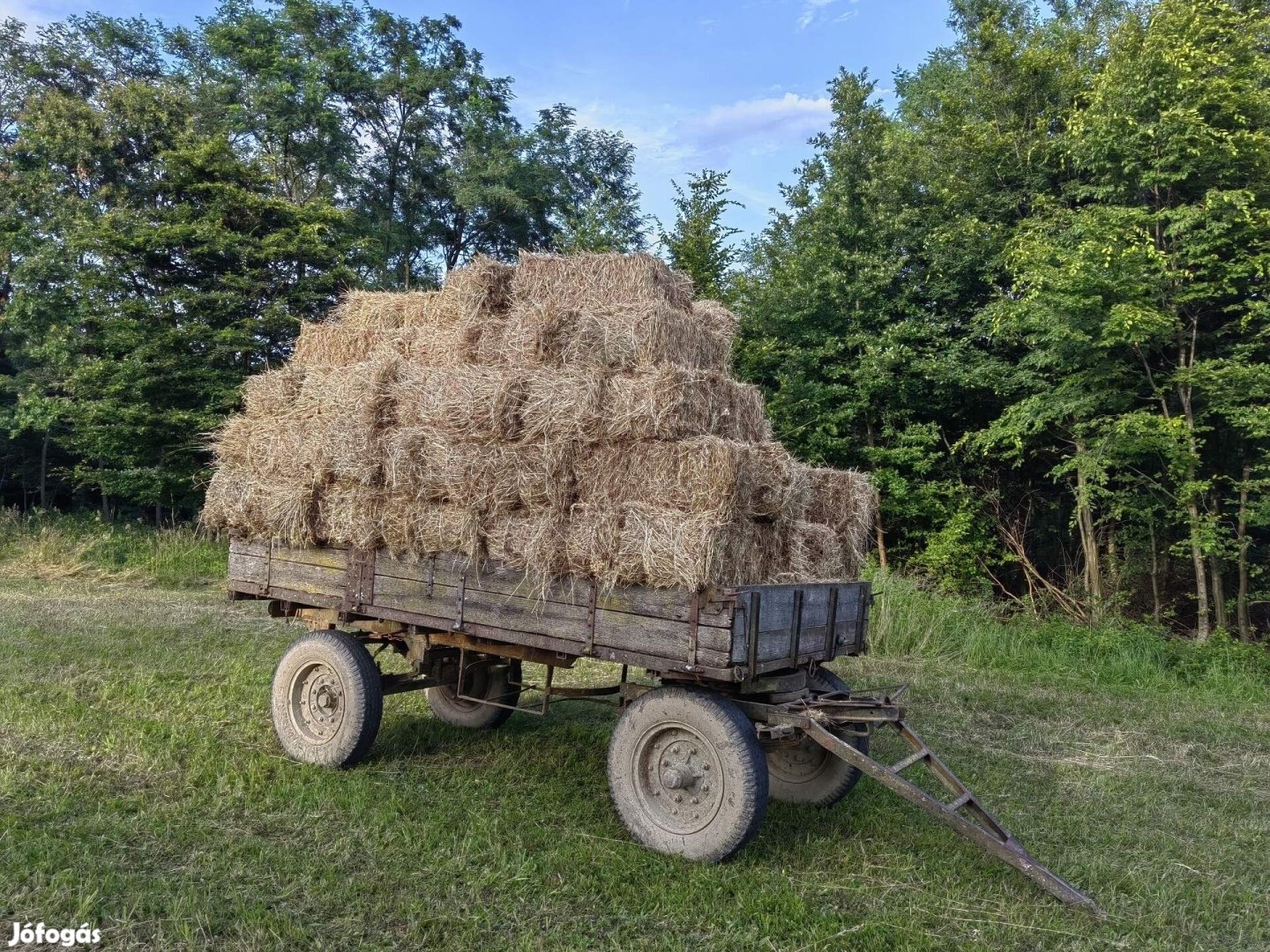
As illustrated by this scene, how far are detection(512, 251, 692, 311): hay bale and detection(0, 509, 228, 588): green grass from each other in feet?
35.5

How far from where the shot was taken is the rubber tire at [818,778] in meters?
5.27

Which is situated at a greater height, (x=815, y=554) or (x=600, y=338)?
(x=600, y=338)

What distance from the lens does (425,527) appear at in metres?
5.39

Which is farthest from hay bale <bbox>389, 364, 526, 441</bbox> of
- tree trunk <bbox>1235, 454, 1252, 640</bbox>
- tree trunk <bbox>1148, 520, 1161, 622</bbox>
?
tree trunk <bbox>1148, 520, 1161, 622</bbox>

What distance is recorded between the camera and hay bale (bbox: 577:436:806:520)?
4.56m

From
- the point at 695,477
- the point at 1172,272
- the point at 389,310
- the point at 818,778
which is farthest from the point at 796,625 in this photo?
the point at 1172,272

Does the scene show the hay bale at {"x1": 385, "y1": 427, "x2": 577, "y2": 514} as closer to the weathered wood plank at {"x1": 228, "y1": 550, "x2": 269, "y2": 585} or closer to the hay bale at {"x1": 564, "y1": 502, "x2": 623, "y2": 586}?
the hay bale at {"x1": 564, "y1": 502, "x2": 623, "y2": 586}

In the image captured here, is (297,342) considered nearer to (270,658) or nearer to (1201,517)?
(270,658)

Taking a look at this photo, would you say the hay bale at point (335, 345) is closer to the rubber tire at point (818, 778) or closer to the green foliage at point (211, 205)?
the rubber tire at point (818, 778)

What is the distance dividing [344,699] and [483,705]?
1461 millimetres

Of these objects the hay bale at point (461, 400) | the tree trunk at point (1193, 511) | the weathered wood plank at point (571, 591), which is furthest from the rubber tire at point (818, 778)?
the tree trunk at point (1193, 511)

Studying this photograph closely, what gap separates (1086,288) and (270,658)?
11.0 meters

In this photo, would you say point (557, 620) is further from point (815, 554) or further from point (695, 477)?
point (815, 554)

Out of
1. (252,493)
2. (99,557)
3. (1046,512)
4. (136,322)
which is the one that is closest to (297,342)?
(252,493)
